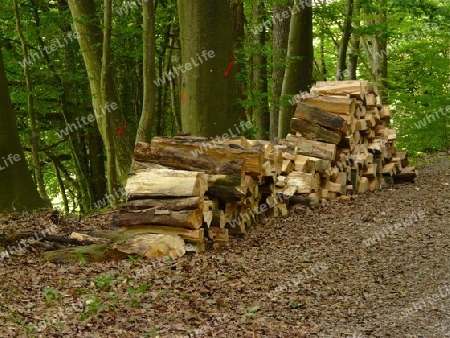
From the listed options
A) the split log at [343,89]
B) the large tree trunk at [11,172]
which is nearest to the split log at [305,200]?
the split log at [343,89]

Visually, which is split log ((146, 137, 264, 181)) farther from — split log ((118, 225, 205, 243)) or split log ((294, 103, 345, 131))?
split log ((294, 103, 345, 131))

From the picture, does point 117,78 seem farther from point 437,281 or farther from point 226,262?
point 437,281

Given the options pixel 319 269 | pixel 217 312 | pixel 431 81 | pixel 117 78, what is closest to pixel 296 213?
pixel 319 269

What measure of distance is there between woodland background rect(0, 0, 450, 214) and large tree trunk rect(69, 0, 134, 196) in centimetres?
3

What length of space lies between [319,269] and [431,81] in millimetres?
15601

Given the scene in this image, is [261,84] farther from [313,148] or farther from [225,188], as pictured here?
[225,188]

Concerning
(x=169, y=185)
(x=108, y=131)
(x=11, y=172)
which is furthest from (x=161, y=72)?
(x=169, y=185)

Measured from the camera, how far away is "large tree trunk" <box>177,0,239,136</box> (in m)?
Result: 9.80

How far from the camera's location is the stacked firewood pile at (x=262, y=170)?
716 centimetres

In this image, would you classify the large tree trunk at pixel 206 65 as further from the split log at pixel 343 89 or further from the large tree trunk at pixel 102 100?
the large tree trunk at pixel 102 100

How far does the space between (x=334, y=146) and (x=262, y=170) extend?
244 cm

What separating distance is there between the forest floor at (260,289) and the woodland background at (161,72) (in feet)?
9.67

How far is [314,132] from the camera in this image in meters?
11.0

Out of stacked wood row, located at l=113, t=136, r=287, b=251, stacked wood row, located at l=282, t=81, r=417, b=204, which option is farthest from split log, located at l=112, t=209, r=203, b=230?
stacked wood row, located at l=282, t=81, r=417, b=204
